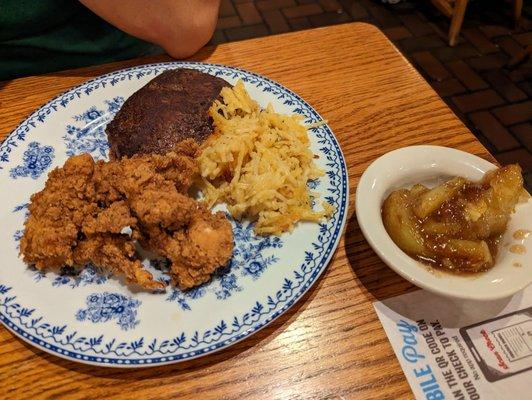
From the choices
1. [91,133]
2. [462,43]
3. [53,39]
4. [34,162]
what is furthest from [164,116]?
[462,43]

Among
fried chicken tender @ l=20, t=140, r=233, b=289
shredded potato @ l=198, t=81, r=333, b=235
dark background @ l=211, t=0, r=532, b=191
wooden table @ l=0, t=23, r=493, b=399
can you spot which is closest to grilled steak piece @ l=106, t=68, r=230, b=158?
shredded potato @ l=198, t=81, r=333, b=235

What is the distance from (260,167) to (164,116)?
1.36 ft

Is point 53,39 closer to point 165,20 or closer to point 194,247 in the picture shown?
point 165,20

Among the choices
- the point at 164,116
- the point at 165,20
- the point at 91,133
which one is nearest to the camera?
the point at 164,116

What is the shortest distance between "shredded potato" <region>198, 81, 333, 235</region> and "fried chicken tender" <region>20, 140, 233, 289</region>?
167 millimetres

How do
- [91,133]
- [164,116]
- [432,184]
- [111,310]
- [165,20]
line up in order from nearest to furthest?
[111,310]
[432,184]
[164,116]
[91,133]
[165,20]

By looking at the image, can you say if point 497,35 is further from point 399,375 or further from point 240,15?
point 399,375

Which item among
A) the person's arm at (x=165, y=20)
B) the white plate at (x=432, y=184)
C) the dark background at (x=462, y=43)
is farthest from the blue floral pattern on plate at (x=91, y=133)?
the dark background at (x=462, y=43)

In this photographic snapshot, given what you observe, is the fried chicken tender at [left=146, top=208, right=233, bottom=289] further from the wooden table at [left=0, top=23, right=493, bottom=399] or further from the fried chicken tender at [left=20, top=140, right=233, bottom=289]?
the wooden table at [left=0, top=23, right=493, bottom=399]

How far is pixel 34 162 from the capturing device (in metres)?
1.69

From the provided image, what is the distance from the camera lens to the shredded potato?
1513mm

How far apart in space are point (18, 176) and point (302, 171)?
1.02 meters

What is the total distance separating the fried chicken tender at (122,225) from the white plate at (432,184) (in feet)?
1.40

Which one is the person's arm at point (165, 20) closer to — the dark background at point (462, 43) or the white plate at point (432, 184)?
the white plate at point (432, 184)
